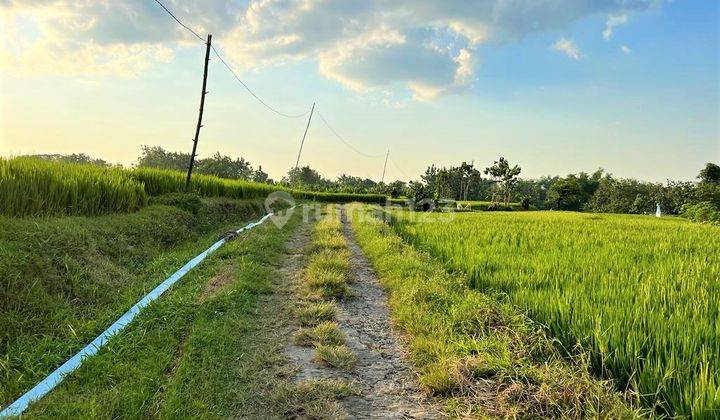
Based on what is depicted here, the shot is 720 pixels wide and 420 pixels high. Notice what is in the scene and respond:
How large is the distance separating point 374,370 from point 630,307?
2.09 meters

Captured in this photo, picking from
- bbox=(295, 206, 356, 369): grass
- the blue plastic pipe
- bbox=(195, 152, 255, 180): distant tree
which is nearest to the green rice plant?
the blue plastic pipe

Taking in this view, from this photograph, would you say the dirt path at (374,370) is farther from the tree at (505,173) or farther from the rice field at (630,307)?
the tree at (505,173)

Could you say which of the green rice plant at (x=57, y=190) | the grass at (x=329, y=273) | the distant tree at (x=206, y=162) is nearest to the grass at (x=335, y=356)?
the grass at (x=329, y=273)

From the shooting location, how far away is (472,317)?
376 centimetres

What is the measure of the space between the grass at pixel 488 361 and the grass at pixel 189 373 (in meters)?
0.78

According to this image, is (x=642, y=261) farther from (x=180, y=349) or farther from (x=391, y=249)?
(x=180, y=349)

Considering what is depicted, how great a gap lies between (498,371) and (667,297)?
202 cm

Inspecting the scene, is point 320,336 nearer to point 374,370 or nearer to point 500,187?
point 374,370

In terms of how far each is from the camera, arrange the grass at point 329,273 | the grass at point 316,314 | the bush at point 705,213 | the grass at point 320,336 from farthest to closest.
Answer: the bush at point 705,213 < the grass at point 329,273 < the grass at point 316,314 < the grass at point 320,336

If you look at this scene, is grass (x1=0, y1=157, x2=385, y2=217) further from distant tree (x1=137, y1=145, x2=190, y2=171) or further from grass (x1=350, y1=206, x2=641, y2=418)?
distant tree (x1=137, y1=145, x2=190, y2=171)

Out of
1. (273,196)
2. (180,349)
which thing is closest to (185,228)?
(180,349)

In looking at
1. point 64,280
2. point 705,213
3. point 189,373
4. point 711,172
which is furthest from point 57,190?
point 711,172

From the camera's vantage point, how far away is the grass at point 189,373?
2467 millimetres

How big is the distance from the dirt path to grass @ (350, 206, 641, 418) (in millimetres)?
127
